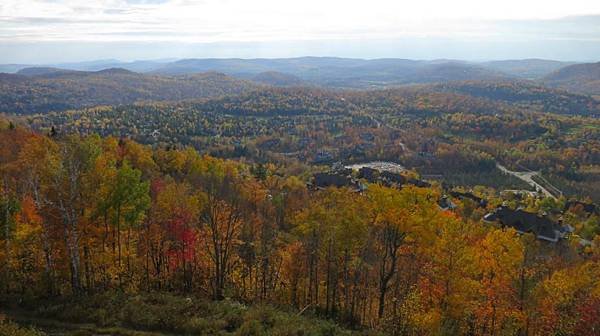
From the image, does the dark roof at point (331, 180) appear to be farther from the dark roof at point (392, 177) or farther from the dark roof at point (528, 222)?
the dark roof at point (528, 222)

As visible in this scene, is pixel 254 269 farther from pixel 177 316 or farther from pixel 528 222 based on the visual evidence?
pixel 528 222

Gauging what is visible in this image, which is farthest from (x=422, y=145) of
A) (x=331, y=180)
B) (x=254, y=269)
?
(x=254, y=269)

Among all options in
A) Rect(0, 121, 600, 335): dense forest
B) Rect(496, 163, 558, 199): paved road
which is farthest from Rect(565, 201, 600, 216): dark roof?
Rect(0, 121, 600, 335): dense forest

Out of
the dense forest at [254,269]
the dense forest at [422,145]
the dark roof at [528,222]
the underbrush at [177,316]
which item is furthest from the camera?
the dense forest at [422,145]

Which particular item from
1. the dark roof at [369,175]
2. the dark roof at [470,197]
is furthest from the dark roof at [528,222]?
the dark roof at [369,175]

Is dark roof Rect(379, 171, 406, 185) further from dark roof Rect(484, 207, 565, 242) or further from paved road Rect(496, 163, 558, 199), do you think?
paved road Rect(496, 163, 558, 199)
